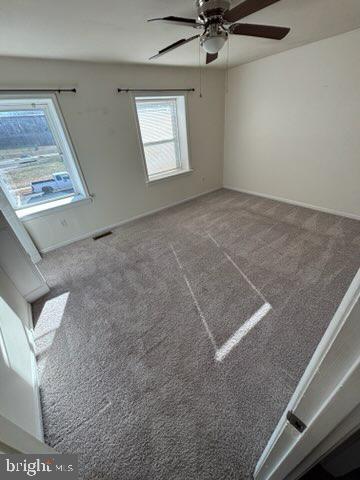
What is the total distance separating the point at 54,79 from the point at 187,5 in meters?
1.75

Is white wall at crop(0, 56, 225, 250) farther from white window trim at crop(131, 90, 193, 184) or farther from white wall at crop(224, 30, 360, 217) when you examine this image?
white wall at crop(224, 30, 360, 217)

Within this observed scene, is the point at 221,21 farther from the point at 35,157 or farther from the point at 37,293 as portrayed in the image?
the point at 37,293

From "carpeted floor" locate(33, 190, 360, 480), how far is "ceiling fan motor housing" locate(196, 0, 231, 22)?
2.08 m

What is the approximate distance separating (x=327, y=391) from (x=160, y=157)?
386 cm

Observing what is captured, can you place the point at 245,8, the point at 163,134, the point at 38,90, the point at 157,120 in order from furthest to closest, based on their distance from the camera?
the point at 163,134, the point at 157,120, the point at 38,90, the point at 245,8

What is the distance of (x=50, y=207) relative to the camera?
2762mm

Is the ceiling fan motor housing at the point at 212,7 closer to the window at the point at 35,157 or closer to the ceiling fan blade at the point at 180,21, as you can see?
the ceiling fan blade at the point at 180,21

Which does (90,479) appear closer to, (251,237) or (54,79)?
(251,237)

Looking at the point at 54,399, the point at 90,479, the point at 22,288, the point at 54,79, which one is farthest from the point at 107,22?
the point at 90,479

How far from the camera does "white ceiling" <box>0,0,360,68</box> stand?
4.52 ft

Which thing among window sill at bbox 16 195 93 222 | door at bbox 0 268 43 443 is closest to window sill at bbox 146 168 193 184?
window sill at bbox 16 195 93 222

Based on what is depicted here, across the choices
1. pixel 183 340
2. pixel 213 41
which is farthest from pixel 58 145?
pixel 183 340

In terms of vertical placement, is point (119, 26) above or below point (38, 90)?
above

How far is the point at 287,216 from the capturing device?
3.19 metres
